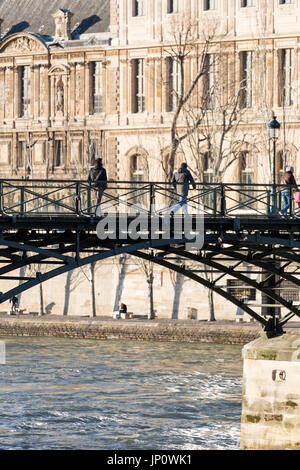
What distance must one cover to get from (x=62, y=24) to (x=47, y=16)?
2.49 meters

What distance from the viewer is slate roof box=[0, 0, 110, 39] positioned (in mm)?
81938

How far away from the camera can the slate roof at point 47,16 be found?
81.9 m

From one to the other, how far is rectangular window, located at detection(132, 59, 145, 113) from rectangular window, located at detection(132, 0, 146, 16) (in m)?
2.34

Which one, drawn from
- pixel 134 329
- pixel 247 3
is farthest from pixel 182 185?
pixel 247 3

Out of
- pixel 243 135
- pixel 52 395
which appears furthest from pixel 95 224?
pixel 243 135

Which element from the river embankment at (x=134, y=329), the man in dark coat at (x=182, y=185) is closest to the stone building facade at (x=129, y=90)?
the river embankment at (x=134, y=329)

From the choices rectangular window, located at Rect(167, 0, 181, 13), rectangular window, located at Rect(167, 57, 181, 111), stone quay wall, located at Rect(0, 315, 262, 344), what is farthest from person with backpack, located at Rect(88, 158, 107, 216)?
rectangular window, located at Rect(167, 0, 181, 13)

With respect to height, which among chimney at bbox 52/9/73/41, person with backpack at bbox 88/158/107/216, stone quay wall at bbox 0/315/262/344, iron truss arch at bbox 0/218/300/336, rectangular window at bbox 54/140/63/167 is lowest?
stone quay wall at bbox 0/315/262/344

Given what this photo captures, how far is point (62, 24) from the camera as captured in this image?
82188 mm

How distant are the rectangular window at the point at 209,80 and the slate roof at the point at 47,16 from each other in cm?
871

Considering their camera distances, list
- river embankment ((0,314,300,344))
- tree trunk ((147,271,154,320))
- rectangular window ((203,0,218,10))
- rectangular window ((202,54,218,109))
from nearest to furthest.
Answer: river embankment ((0,314,300,344)) < tree trunk ((147,271,154,320)) < rectangular window ((202,54,218,109)) < rectangular window ((203,0,218,10))

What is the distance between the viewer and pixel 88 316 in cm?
6675

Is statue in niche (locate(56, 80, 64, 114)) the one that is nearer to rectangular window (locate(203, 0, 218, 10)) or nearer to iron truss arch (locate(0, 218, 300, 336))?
rectangular window (locate(203, 0, 218, 10))
